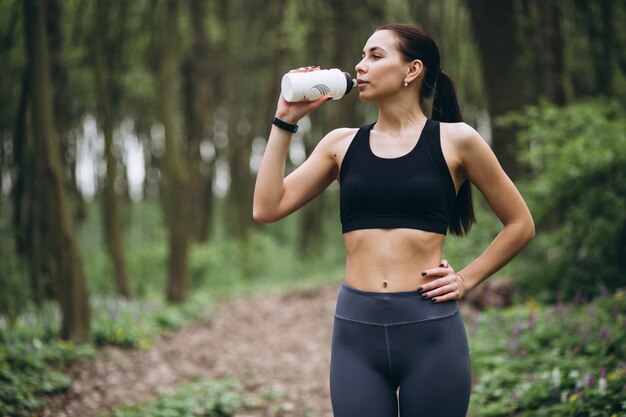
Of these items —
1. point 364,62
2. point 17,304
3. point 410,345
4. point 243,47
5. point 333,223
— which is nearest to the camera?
point 410,345

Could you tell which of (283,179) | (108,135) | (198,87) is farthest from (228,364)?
(198,87)

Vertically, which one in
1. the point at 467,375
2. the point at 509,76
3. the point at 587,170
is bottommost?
the point at 467,375

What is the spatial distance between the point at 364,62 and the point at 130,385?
15.8 ft

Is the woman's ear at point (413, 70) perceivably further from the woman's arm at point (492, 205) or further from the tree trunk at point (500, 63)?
the tree trunk at point (500, 63)

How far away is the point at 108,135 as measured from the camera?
10062 millimetres

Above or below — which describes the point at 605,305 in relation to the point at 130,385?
above

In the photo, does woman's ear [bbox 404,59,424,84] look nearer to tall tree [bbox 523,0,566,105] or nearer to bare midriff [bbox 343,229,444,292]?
bare midriff [bbox 343,229,444,292]

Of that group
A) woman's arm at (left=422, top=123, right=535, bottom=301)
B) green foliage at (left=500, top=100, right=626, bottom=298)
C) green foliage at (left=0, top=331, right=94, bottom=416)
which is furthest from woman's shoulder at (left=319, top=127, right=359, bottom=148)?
green foliage at (left=500, top=100, right=626, bottom=298)

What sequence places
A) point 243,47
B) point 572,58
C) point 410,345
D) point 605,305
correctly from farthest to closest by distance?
1. point 243,47
2. point 572,58
3. point 605,305
4. point 410,345

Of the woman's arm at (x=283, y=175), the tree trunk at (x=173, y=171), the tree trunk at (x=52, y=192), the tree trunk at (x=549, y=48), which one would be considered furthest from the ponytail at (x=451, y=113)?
the tree trunk at (x=173, y=171)

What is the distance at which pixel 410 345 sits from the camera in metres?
2.26

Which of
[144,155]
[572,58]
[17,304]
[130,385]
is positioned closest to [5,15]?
[17,304]

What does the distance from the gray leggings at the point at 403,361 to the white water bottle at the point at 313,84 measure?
78 cm

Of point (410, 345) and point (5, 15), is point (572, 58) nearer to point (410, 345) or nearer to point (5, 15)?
point (5, 15)
